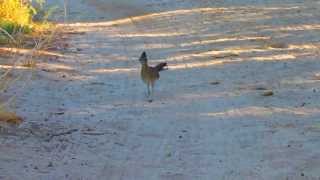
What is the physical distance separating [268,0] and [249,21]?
4794mm

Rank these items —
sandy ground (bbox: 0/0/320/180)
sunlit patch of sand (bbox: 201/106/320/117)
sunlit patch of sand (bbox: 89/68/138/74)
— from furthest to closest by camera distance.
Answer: sunlit patch of sand (bbox: 89/68/138/74) < sunlit patch of sand (bbox: 201/106/320/117) < sandy ground (bbox: 0/0/320/180)

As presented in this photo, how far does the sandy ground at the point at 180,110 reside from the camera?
786 cm

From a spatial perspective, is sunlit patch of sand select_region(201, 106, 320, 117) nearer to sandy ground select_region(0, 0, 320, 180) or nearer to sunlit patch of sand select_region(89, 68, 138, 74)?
sandy ground select_region(0, 0, 320, 180)

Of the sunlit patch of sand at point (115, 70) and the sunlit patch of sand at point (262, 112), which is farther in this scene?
the sunlit patch of sand at point (115, 70)

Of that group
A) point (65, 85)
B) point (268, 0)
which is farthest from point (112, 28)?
point (65, 85)

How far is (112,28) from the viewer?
73.7 feet

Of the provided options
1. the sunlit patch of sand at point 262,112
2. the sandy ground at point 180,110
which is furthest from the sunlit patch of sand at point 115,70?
the sunlit patch of sand at point 262,112

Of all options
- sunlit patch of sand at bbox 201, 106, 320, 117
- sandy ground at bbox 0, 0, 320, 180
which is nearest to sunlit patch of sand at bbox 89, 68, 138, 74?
sandy ground at bbox 0, 0, 320, 180

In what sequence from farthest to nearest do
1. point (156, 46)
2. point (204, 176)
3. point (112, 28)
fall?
point (112, 28), point (156, 46), point (204, 176)

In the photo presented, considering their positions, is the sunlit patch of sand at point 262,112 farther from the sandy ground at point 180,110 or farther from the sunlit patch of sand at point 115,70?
the sunlit patch of sand at point 115,70

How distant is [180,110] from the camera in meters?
10.7

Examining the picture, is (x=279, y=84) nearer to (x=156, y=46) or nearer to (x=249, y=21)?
(x=156, y=46)

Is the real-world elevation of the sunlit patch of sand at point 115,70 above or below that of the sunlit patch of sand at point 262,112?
above

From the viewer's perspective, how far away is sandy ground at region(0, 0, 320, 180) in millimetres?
7863
